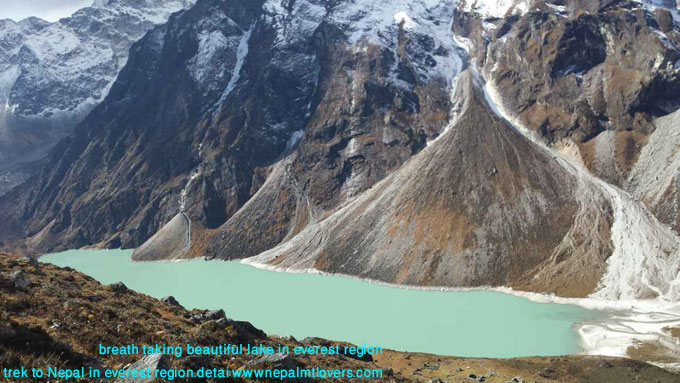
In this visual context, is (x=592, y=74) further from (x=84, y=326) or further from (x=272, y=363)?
(x=84, y=326)

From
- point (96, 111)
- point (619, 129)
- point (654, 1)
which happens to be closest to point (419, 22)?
point (654, 1)

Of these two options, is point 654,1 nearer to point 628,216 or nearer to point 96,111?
point 628,216

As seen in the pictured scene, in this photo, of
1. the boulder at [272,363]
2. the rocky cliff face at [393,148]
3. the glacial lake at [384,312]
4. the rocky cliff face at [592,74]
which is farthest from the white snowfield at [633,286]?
the boulder at [272,363]

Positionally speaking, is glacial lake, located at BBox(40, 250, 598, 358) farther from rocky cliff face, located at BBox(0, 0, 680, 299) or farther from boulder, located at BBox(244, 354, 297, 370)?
boulder, located at BBox(244, 354, 297, 370)

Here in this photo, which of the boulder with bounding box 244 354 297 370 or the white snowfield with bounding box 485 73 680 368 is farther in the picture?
the white snowfield with bounding box 485 73 680 368

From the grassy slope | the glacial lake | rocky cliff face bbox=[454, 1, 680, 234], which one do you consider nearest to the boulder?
the grassy slope

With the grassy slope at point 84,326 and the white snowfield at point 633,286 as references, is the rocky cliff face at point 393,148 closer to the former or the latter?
the white snowfield at point 633,286
